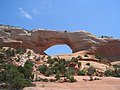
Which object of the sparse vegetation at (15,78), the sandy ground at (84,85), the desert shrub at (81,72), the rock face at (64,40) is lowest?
the sandy ground at (84,85)

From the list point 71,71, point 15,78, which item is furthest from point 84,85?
point 71,71

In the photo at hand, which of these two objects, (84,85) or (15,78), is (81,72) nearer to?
(84,85)

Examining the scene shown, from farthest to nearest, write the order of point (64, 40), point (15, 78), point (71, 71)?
point (64, 40) → point (71, 71) → point (15, 78)

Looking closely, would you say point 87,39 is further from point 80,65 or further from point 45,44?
point 80,65

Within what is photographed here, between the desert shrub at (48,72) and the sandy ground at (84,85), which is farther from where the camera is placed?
the desert shrub at (48,72)

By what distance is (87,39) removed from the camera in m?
46.3

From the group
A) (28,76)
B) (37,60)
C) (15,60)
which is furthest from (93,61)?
(28,76)

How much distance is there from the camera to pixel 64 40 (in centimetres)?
4684

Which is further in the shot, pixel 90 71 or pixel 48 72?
pixel 90 71

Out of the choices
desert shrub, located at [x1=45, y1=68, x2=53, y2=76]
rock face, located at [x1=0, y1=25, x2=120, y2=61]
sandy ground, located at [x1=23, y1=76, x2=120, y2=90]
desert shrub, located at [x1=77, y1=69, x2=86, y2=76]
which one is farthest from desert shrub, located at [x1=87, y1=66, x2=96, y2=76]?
rock face, located at [x1=0, y1=25, x2=120, y2=61]

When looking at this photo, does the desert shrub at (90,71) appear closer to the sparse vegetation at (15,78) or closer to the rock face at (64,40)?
the sparse vegetation at (15,78)

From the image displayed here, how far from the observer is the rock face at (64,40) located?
4544 centimetres

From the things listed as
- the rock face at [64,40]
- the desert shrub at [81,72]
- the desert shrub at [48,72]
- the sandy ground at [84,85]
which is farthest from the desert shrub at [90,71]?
the rock face at [64,40]

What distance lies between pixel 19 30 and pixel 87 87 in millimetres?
24986
